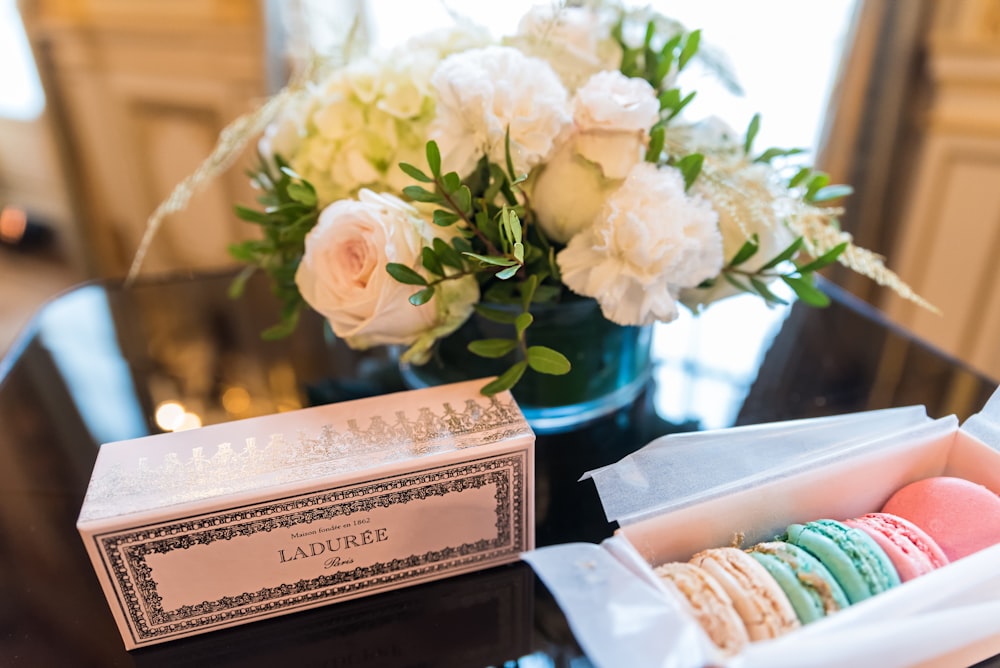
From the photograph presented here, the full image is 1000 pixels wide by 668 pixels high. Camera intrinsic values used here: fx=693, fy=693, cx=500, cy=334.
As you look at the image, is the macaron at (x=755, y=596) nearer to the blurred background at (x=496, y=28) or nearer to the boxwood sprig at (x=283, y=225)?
the boxwood sprig at (x=283, y=225)

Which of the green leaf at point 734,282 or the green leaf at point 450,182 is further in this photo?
the green leaf at point 734,282

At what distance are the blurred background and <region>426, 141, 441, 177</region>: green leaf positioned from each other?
1.06 feet

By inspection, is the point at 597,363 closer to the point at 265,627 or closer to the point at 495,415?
the point at 495,415

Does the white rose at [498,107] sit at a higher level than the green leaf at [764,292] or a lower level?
higher

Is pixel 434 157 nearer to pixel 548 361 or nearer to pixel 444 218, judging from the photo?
pixel 444 218

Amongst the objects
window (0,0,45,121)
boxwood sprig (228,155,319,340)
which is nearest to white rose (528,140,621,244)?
boxwood sprig (228,155,319,340)

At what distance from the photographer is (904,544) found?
1.45ft

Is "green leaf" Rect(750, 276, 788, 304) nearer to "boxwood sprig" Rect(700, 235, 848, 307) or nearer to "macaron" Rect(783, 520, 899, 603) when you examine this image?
"boxwood sprig" Rect(700, 235, 848, 307)

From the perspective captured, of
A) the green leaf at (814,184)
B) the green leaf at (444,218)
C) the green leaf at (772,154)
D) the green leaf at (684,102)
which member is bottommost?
the green leaf at (814,184)

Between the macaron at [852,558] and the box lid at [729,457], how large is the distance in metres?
0.05

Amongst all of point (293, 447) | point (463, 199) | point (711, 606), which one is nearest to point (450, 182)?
point (463, 199)

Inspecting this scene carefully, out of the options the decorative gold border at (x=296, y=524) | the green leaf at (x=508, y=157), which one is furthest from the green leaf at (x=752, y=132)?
the decorative gold border at (x=296, y=524)

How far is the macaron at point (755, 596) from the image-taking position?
39 cm

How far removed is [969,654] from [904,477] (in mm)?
123
